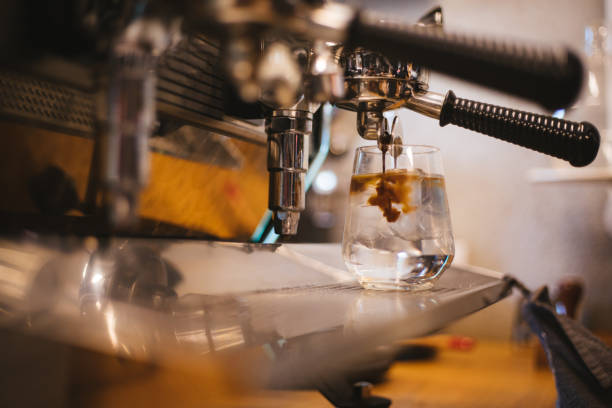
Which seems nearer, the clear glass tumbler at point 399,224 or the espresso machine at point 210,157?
the espresso machine at point 210,157

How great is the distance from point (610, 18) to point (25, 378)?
146 cm

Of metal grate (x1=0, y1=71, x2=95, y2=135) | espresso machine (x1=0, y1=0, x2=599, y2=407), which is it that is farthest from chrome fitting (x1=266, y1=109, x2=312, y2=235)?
metal grate (x1=0, y1=71, x2=95, y2=135)

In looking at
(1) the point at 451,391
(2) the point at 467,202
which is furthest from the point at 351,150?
(1) the point at 451,391

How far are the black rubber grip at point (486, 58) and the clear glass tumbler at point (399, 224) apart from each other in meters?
0.15

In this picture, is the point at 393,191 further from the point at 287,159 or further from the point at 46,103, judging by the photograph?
the point at 46,103

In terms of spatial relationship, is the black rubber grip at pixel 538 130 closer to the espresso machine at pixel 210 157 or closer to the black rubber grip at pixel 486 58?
the espresso machine at pixel 210 157

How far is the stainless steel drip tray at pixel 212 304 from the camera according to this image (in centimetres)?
17

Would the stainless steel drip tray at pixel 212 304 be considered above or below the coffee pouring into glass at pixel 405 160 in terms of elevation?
below

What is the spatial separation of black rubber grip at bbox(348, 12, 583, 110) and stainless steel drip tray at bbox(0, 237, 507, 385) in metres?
0.10

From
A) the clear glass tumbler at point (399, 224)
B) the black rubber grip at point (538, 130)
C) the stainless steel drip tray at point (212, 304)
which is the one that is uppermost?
the black rubber grip at point (538, 130)

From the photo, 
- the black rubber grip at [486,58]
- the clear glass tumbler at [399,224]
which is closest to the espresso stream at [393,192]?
the clear glass tumbler at [399,224]

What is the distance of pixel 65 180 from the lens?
0.28m

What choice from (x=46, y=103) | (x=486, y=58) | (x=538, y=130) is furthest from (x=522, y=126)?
(x=46, y=103)

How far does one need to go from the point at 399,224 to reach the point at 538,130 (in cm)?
10
